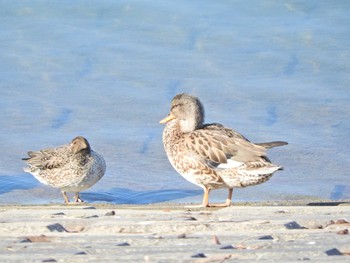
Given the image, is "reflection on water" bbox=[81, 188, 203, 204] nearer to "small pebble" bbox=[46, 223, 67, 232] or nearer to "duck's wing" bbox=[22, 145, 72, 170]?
"duck's wing" bbox=[22, 145, 72, 170]

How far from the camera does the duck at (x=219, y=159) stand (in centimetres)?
822

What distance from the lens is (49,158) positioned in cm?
1031

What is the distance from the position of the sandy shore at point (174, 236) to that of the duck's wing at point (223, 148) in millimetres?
3047

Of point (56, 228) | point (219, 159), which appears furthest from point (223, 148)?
point (56, 228)

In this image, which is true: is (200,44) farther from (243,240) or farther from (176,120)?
Answer: (243,240)

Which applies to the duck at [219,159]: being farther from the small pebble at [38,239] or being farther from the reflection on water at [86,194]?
the small pebble at [38,239]

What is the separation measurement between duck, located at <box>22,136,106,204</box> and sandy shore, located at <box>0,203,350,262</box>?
4.60 metres

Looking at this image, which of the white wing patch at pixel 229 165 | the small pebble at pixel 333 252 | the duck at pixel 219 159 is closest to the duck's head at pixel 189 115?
the duck at pixel 219 159

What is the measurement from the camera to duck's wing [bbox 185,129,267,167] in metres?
8.27

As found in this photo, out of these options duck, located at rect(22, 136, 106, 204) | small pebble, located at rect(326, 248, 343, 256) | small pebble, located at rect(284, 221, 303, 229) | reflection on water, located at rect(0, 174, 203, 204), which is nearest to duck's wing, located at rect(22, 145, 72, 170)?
duck, located at rect(22, 136, 106, 204)

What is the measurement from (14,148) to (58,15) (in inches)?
195

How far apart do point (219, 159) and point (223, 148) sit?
0.10 metres

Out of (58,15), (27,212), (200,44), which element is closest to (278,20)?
(200,44)

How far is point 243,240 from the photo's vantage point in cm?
393
